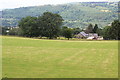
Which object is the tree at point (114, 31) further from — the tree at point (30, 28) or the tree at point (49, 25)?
the tree at point (30, 28)

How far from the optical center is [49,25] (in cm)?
Answer: 6994

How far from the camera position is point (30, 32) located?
69062 millimetres

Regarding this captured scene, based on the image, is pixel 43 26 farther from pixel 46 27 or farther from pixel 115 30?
pixel 115 30

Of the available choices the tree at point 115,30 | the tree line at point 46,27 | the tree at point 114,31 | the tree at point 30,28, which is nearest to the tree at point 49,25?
the tree line at point 46,27

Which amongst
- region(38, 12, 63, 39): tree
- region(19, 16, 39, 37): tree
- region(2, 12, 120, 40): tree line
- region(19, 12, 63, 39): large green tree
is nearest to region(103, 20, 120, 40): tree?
region(2, 12, 120, 40): tree line

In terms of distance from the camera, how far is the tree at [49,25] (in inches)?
2719

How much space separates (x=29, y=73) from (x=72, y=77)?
93.0 inches

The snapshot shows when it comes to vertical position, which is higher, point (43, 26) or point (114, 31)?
point (43, 26)

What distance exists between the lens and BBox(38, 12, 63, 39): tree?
69062mm

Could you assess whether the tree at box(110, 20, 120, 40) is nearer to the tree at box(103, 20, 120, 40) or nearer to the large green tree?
the tree at box(103, 20, 120, 40)

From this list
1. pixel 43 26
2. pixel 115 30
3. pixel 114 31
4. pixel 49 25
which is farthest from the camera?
pixel 114 31

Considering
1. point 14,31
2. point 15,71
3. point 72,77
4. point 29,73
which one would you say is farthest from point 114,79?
point 14,31

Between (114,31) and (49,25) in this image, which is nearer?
(49,25)

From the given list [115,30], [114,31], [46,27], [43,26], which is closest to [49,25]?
[46,27]
